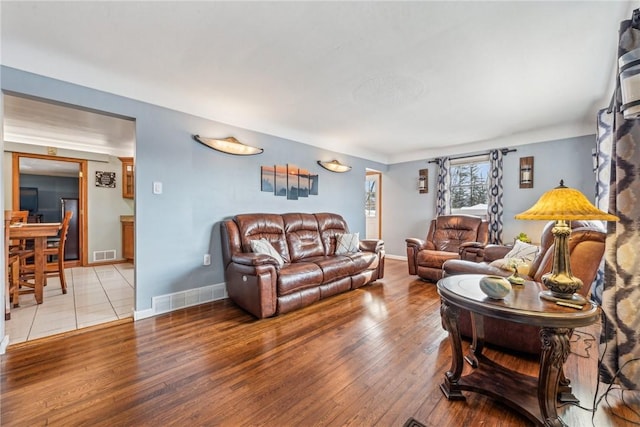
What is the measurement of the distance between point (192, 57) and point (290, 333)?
2514mm

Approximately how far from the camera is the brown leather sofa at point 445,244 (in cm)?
394

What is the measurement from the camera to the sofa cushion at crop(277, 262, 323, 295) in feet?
9.02

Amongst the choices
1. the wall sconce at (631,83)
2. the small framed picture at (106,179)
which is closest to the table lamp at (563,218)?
the wall sconce at (631,83)

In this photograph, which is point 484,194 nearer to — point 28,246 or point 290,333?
point 290,333

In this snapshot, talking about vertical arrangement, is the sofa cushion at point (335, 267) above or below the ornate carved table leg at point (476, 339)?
above

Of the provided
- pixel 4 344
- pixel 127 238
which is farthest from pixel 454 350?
pixel 127 238

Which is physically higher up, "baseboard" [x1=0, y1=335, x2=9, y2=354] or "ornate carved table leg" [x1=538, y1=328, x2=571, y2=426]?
"ornate carved table leg" [x1=538, y1=328, x2=571, y2=426]

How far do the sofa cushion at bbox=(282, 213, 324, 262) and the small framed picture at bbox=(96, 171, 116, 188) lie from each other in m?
4.15

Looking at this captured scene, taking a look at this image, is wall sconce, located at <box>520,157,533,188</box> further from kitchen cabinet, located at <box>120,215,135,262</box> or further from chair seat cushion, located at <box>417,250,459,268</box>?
kitchen cabinet, located at <box>120,215,135,262</box>

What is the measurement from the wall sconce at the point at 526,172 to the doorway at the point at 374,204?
2.74 metres

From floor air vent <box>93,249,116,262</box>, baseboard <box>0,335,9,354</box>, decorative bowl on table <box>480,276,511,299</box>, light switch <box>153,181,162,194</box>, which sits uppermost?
light switch <box>153,181,162,194</box>

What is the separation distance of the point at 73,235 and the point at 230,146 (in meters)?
4.52

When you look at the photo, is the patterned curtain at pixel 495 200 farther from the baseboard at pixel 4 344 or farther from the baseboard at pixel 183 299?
the baseboard at pixel 4 344

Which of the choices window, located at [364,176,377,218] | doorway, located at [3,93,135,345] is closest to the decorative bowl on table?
doorway, located at [3,93,135,345]
